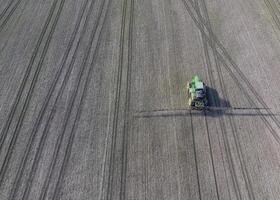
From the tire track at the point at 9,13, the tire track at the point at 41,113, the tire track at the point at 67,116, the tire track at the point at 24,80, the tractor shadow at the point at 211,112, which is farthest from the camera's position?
the tire track at the point at 9,13

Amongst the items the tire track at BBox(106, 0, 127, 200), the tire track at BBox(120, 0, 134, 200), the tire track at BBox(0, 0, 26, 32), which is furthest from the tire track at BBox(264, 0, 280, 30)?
the tire track at BBox(0, 0, 26, 32)

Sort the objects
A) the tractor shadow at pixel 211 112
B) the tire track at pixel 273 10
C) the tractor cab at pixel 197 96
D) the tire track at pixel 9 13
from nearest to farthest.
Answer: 1. the tractor cab at pixel 197 96
2. the tractor shadow at pixel 211 112
3. the tire track at pixel 273 10
4. the tire track at pixel 9 13

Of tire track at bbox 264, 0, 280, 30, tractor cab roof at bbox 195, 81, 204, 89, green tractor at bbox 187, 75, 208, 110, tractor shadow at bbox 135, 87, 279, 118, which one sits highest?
→ tire track at bbox 264, 0, 280, 30

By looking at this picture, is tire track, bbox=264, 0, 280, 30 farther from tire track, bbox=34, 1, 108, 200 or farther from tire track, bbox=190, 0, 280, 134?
tire track, bbox=34, 1, 108, 200

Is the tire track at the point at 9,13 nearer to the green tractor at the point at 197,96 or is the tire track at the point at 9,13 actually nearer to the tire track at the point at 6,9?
the tire track at the point at 6,9

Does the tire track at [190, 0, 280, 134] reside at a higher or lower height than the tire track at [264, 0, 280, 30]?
lower

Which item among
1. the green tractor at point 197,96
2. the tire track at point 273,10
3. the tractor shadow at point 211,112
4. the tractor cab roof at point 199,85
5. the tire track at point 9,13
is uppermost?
the tire track at point 9,13

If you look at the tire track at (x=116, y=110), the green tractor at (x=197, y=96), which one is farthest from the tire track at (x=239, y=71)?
the tire track at (x=116, y=110)

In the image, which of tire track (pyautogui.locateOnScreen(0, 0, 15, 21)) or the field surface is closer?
the field surface

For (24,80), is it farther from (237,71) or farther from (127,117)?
(237,71)
